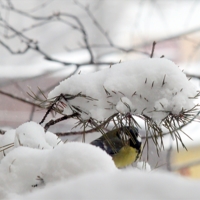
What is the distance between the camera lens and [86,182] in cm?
15

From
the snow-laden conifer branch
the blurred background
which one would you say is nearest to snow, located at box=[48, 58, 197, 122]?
the snow-laden conifer branch

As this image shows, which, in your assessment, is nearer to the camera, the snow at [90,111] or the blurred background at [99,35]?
the snow at [90,111]

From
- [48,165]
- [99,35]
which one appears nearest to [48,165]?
[48,165]

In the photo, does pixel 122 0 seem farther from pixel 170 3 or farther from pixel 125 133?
pixel 125 133

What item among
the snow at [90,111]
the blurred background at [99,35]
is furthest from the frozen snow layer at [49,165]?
the blurred background at [99,35]

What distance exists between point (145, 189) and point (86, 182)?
2cm

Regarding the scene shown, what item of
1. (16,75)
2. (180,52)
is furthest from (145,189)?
(180,52)

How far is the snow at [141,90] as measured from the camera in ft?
0.96

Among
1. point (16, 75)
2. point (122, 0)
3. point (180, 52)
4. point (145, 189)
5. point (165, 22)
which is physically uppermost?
point (122, 0)

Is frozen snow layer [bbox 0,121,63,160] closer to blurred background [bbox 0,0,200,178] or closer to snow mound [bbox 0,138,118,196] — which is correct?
snow mound [bbox 0,138,118,196]

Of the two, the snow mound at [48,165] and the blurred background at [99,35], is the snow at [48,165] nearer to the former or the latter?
the snow mound at [48,165]

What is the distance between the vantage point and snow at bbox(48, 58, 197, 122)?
0.29 m

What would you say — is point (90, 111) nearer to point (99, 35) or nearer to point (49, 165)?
point (49, 165)

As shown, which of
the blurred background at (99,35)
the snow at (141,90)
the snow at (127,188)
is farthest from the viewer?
the blurred background at (99,35)
